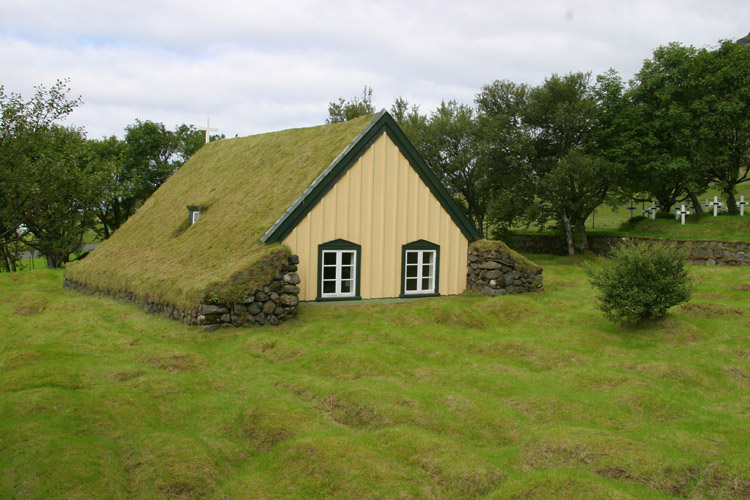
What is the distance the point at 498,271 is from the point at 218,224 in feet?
33.3

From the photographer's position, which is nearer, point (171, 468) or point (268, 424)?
point (171, 468)

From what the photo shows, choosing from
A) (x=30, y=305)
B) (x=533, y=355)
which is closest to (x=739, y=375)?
(x=533, y=355)

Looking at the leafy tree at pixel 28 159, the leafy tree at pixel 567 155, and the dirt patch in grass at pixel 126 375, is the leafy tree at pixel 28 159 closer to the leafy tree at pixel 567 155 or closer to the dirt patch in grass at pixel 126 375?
the dirt patch in grass at pixel 126 375

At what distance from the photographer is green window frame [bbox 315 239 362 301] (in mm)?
18031

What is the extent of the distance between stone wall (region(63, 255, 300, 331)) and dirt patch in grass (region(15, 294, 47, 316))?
247 inches

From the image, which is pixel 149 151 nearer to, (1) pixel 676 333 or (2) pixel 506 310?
(2) pixel 506 310

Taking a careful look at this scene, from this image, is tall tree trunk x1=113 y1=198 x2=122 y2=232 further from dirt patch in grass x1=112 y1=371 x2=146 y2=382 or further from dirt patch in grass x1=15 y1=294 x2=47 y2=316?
dirt patch in grass x1=112 y1=371 x2=146 y2=382

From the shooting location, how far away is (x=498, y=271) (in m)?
20.3

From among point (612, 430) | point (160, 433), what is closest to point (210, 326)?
point (160, 433)

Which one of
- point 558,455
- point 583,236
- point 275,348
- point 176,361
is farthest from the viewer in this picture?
point 583,236

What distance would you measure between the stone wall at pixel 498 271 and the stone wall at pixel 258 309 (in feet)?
23.9

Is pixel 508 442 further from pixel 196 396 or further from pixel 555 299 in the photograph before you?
pixel 555 299

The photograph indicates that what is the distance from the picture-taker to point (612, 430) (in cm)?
898

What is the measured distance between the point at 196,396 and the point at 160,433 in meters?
2.01
